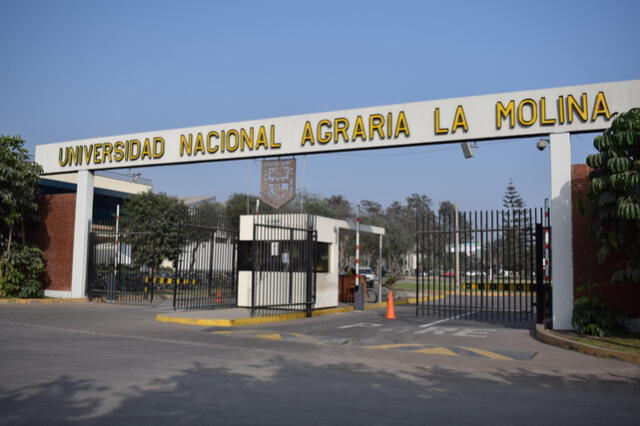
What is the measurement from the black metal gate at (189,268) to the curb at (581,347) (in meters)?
9.51

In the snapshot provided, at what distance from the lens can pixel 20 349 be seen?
30.2 feet

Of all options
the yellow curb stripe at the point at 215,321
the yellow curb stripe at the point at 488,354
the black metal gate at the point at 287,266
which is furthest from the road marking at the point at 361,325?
the yellow curb stripe at the point at 488,354

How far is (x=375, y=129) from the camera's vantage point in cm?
1565

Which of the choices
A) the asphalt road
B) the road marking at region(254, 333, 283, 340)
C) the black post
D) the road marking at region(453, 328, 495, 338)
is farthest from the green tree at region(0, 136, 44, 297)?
the road marking at region(453, 328, 495, 338)

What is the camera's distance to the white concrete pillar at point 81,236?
67.1 feet

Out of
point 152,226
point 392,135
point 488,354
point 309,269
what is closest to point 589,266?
point 488,354

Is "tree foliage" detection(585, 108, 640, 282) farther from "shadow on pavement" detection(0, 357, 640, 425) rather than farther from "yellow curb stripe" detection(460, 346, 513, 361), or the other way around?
"shadow on pavement" detection(0, 357, 640, 425)

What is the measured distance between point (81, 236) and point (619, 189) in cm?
1771

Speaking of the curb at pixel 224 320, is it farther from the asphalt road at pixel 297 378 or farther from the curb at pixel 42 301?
the curb at pixel 42 301

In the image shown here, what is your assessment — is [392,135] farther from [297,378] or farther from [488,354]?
[297,378]

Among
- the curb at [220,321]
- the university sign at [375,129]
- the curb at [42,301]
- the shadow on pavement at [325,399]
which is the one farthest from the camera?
the curb at [42,301]

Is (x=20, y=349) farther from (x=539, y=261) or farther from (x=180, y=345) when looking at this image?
(x=539, y=261)

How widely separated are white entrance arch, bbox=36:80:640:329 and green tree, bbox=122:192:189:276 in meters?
4.15

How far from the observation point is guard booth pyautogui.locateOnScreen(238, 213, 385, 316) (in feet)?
55.5
